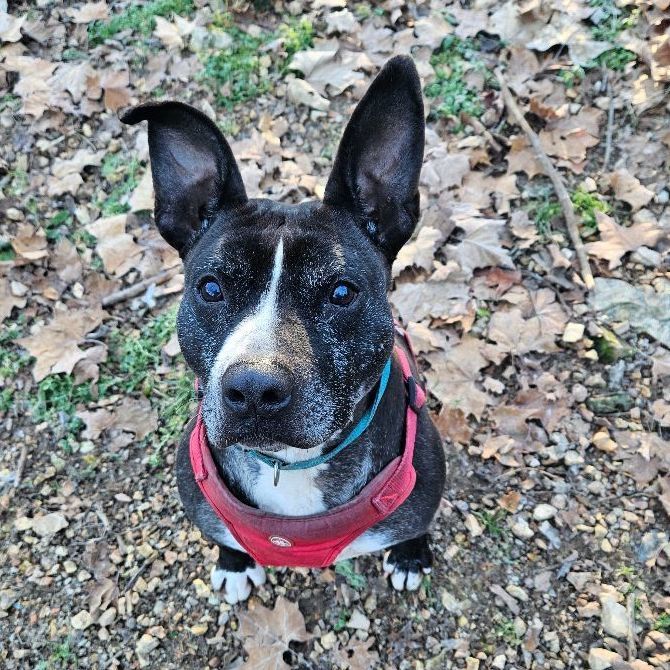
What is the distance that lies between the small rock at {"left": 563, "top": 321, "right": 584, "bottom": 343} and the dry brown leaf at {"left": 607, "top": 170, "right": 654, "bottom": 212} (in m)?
1.12

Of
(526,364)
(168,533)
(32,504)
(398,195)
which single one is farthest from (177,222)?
(526,364)

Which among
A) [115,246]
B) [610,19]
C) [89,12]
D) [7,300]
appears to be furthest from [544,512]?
[89,12]

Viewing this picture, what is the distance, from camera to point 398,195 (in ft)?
10.0

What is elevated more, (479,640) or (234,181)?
(234,181)

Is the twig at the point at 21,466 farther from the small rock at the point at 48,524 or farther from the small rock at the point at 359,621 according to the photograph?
the small rock at the point at 359,621

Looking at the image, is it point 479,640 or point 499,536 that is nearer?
point 479,640

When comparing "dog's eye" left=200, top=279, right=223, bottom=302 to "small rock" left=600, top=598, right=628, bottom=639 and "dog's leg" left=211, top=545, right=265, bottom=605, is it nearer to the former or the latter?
"dog's leg" left=211, top=545, right=265, bottom=605

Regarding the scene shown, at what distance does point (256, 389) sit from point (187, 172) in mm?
1255

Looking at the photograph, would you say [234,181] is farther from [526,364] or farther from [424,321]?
[526,364]

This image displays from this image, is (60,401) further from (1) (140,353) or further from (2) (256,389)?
(2) (256,389)

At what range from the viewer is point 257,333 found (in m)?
2.61

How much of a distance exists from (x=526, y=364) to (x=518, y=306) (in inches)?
18.8

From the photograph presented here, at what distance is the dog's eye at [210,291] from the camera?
2.86 metres

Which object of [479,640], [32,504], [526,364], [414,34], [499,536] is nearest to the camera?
[479,640]
